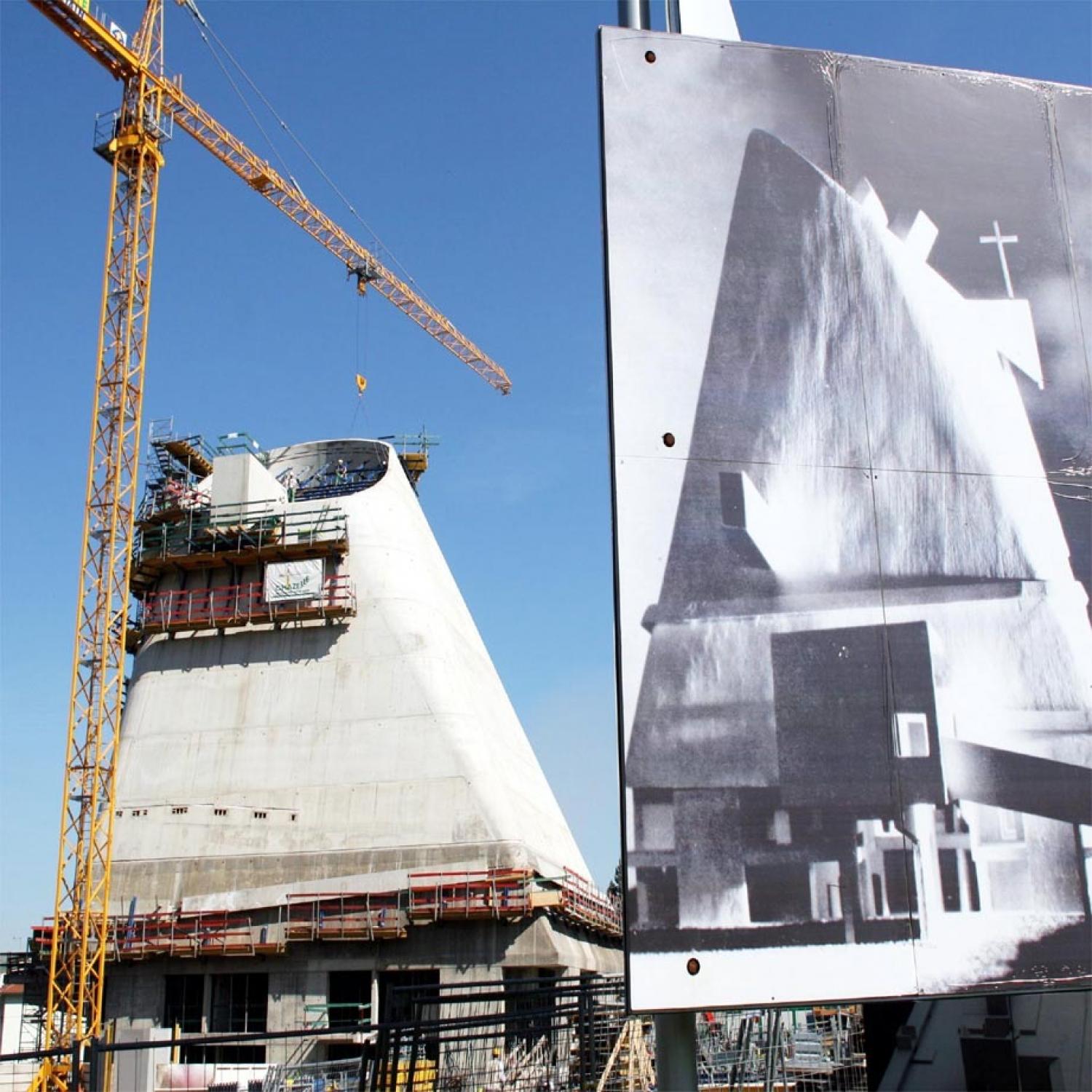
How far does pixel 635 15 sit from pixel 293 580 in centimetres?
3385

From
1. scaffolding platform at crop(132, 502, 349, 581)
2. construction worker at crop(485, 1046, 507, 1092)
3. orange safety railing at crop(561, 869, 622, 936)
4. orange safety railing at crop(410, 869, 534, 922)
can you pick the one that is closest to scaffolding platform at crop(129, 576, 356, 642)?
scaffolding platform at crop(132, 502, 349, 581)

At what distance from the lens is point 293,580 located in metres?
38.0

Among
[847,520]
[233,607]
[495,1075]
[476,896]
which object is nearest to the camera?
[847,520]

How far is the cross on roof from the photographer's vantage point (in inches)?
218

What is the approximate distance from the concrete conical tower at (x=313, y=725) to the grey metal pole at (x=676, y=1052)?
2715 cm

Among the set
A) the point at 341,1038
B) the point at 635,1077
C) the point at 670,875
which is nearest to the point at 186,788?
the point at 341,1038

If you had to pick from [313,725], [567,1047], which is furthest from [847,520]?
[313,725]

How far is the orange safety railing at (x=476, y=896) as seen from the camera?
2945 cm

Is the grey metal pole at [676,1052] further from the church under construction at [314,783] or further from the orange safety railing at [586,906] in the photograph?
the orange safety railing at [586,906]

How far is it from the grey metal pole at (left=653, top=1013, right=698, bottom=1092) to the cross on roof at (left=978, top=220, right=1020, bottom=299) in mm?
3804

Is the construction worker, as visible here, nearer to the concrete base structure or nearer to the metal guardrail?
the concrete base structure

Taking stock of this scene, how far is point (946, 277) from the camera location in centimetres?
546

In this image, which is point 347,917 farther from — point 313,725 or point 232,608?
point 232,608

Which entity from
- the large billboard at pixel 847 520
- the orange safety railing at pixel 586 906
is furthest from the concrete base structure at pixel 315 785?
the large billboard at pixel 847 520
